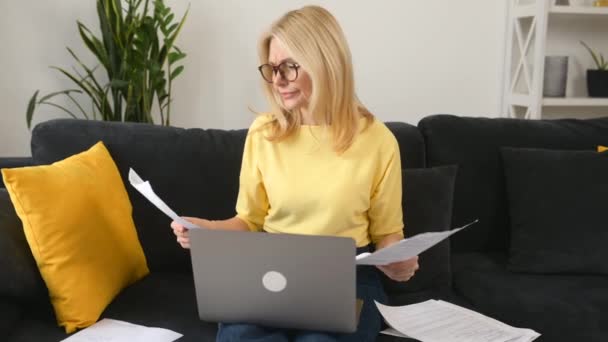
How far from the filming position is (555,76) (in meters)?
2.69

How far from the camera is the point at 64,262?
1438mm

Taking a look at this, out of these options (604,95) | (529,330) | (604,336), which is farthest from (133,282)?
(604,95)

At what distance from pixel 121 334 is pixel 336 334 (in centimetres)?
50

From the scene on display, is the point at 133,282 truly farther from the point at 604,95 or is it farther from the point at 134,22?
the point at 604,95

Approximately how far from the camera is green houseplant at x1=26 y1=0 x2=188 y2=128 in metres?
2.37

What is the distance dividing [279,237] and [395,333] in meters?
0.48

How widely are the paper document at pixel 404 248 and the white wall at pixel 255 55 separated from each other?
176 centimetres

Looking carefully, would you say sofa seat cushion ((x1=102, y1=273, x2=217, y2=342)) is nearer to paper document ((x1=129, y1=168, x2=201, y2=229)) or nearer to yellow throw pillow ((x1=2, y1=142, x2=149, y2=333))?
yellow throw pillow ((x1=2, y1=142, x2=149, y2=333))

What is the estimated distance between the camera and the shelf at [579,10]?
2.61m

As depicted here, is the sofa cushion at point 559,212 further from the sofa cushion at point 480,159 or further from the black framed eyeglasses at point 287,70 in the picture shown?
the black framed eyeglasses at point 287,70

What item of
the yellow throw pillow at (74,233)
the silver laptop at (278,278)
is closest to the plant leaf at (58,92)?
the yellow throw pillow at (74,233)

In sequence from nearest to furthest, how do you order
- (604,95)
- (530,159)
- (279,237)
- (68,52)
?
1. (279,237)
2. (530,159)
3. (68,52)
4. (604,95)

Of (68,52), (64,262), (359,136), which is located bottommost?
(64,262)

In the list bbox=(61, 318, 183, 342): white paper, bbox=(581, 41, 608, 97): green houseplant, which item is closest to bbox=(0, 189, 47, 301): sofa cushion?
bbox=(61, 318, 183, 342): white paper
